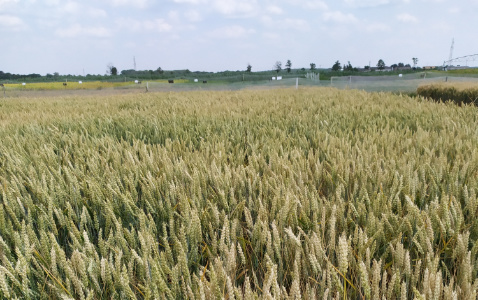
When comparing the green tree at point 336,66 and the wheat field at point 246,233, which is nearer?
the wheat field at point 246,233

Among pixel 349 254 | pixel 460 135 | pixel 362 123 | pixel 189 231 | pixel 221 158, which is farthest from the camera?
pixel 362 123

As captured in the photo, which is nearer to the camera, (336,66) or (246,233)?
(246,233)

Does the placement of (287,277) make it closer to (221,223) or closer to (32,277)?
(221,223)

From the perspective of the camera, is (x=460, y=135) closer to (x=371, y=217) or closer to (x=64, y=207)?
(x=371, y=217)

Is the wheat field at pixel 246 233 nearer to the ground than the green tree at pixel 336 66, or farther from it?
nearer to the ground

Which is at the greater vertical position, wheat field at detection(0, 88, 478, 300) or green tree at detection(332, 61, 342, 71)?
green tree at detection(332, 61, 342, 71)

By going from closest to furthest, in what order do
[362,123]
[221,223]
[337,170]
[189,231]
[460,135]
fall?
[189,231], [221,223], [337,170], [460,135], [362,123]

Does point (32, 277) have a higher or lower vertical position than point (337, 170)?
lower

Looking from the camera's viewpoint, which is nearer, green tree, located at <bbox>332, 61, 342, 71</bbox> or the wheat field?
the wheat field

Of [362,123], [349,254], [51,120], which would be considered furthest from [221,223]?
[51,120]

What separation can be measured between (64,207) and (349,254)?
4.37 ft

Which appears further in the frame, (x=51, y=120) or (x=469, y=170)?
(x=51, y=120)

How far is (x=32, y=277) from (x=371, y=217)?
1.16 metres

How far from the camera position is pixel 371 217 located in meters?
1.21
